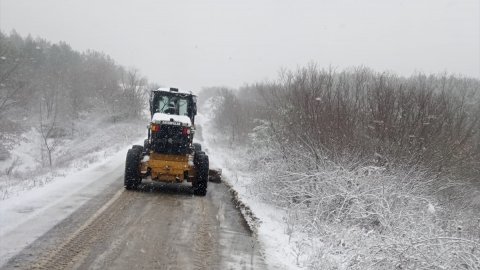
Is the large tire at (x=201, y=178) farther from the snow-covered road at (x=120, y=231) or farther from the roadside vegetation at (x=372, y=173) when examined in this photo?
the roadside vegetation at (x=372, y=173)

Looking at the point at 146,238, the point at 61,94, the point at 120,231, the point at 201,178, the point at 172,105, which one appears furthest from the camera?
the point at 61,94

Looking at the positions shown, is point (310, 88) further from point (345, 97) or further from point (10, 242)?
point (10, 242)

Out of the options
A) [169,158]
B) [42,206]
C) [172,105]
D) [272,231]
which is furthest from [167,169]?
[272,231]

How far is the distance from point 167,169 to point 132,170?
0.90m

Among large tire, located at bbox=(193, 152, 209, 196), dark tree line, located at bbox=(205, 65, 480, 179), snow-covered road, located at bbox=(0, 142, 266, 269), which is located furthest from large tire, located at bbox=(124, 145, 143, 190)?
dark tree line, located at bbox=(205, 65, 480, 179)

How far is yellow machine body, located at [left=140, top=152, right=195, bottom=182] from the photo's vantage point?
10.9m

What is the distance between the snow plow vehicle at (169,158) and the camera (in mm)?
10992

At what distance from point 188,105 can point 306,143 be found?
3826mm

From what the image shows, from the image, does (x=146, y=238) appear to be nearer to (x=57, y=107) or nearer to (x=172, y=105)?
(x=172, y=105)

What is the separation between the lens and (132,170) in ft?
36.4

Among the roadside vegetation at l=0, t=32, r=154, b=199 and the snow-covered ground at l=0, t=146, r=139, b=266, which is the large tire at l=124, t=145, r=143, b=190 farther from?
the roadside vegetation at l=0, t=32, r=154, b=199

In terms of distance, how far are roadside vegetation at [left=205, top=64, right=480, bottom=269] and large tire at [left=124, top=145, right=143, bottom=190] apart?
299 centimetres

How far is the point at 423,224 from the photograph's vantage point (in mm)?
7543

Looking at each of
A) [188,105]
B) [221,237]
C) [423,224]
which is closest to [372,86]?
[188,105]
